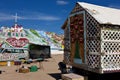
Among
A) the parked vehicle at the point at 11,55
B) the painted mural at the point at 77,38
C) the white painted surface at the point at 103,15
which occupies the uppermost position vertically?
the white painted surface at the point at 103,15

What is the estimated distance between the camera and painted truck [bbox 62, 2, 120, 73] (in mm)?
14188

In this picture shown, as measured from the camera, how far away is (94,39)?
14648mm

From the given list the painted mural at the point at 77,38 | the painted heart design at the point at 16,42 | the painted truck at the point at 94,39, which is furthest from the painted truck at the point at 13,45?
the painted truck at the point at 94,39

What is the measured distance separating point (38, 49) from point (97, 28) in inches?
966

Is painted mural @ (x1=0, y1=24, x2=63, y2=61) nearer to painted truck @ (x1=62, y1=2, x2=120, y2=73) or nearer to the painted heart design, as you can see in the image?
the painted heart design

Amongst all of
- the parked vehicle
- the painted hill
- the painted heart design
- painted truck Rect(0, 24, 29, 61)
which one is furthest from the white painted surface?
the painted hill

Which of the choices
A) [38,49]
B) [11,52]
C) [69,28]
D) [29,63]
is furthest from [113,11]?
[38,49]

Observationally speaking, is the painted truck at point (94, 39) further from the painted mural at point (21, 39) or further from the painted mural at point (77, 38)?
the painted mural at point (21, 39)

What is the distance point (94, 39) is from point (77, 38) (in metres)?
2.25

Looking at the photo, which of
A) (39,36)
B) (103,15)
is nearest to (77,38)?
(103,15)

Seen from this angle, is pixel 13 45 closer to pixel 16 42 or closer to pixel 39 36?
pixel 16 42

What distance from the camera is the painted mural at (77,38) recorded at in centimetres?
1606

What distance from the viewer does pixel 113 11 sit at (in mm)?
18031

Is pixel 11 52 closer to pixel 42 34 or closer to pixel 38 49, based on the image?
pixel 38 49
